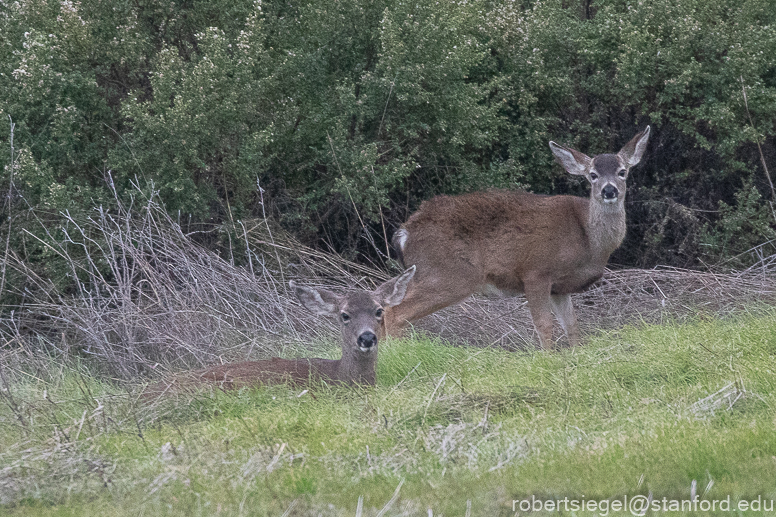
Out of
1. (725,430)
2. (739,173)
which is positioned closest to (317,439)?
(725,430)

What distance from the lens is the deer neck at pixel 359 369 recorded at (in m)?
6.15

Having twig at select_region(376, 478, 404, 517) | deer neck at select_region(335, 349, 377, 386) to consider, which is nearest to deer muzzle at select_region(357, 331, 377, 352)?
deer neck at select_region(335, 349, 377, 386)

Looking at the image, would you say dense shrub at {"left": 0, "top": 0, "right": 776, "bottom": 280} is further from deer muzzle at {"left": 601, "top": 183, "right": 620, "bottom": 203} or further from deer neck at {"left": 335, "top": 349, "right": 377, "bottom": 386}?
deer neck at {"left": 335, "top": 349, "right": 377, "bottom": 386}

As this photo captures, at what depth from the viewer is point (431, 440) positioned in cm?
433

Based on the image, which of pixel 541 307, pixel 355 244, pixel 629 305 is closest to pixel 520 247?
pixel 541 307

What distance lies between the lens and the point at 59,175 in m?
9.97

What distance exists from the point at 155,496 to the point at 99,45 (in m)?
7.46

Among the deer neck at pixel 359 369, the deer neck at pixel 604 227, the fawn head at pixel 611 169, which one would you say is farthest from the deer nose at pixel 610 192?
the deer neck at pixel 359 369

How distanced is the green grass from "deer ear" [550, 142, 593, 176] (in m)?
2.72

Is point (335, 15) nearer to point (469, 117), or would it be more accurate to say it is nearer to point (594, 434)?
point (469, 117)

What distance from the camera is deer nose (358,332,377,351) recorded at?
6062 millimetres

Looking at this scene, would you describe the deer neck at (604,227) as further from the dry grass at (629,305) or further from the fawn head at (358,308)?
the fawn head at (358,308)

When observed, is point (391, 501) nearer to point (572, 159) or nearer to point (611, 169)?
point (611, 169)

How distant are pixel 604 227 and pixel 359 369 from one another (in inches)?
122
